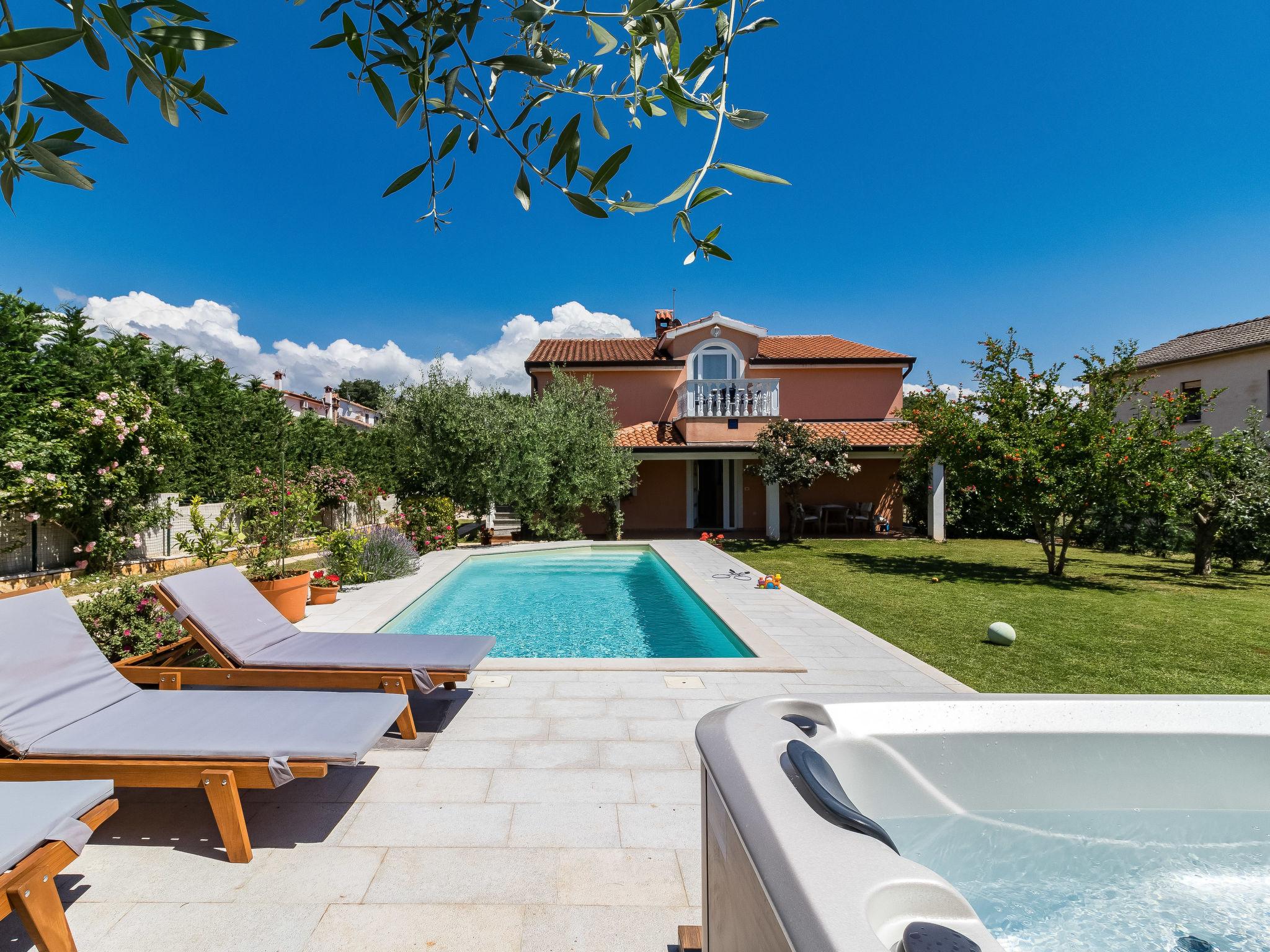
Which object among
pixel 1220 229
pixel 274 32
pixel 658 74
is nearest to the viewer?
pixel 658 74

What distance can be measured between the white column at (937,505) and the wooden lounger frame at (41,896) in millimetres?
21444

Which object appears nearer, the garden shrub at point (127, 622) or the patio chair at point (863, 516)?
the garden shrub at point (127, 622)

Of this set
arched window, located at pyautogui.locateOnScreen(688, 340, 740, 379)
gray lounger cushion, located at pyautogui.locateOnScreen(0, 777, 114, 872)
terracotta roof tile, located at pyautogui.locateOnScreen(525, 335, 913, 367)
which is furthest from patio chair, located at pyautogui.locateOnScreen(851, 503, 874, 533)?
gray lounger cushion, located at pyautogui.locateOnScreen(0, 777, 114, 872)

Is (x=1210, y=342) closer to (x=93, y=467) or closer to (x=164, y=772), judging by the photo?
(x=164, y=772)

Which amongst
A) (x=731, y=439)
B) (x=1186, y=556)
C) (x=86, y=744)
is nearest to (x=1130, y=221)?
(x=1186, y=556)

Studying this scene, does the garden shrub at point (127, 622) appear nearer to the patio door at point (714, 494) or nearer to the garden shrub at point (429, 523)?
the garden shrub at point (429, 523)

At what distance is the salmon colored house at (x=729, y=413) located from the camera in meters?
20.3

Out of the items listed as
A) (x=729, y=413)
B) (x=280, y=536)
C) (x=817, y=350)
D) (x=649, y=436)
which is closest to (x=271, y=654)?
(x=280, y=536)

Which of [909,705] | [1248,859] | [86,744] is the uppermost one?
[909,705]

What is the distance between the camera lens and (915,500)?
22562 millimetres

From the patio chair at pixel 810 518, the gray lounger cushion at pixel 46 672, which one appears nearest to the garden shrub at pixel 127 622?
the gray lounger cushion at pixel 46 672

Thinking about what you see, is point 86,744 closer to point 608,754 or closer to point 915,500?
point 608,754

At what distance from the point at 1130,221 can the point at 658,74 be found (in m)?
19.2

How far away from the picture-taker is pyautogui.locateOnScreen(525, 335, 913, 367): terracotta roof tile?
73.6 feet
